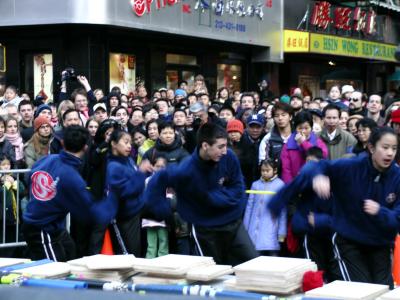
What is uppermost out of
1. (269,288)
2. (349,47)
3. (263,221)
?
(349,47)

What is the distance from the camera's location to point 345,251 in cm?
633

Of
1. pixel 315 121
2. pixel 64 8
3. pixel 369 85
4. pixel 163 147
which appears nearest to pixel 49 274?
pixel 163 147

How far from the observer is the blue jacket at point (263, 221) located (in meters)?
9.17

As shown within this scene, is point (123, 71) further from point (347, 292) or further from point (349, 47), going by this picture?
point (347, 292)

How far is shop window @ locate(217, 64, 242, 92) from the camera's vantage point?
2578 centimetres

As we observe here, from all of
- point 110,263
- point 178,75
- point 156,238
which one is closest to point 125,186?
point 156,238

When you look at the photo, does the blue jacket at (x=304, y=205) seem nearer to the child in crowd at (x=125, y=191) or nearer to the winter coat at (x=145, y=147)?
the child in crowd at (x=125, y=191)

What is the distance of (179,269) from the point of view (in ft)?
16.9

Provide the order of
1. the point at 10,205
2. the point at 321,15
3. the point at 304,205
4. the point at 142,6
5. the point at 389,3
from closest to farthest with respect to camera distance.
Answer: the point at 304,205 → the point at 10,205 → the point at 142,6 → the point at 321,15 → the point at 389,3

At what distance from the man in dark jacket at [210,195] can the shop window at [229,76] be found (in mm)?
18353

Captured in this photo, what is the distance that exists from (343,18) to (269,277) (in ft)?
85.2

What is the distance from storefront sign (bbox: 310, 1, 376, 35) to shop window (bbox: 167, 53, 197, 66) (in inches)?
243

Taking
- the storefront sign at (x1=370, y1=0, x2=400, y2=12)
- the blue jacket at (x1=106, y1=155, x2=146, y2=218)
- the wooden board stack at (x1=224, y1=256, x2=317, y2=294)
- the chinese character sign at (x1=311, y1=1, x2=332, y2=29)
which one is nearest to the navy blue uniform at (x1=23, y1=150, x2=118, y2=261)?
the blue jacket at (x1=106, y1=155, x2=146, y2=218)

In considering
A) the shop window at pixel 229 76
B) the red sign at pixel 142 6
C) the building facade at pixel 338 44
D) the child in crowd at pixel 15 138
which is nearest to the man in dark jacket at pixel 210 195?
the child in crowd at pixel 15 138
